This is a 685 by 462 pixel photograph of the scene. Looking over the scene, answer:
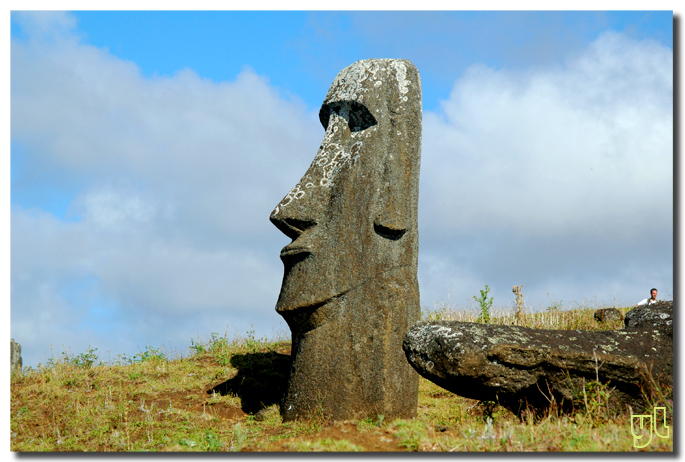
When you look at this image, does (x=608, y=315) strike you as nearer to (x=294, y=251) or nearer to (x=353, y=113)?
(x=353, y=113)

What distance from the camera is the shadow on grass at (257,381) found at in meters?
10.0

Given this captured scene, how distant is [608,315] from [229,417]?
1098cm

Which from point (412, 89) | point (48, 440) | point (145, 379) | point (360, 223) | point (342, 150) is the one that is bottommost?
point (48, 440)

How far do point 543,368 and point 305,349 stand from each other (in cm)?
316

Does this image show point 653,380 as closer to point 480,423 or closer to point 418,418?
point 480,423

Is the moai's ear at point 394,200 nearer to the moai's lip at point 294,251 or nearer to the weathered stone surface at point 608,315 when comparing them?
the moai's lip at point 294,251

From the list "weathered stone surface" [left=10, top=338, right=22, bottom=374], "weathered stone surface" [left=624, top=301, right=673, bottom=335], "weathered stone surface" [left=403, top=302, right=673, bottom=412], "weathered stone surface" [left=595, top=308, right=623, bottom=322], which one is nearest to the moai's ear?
"weathered stone surface" [left=403, top=302, right=673, bottom=412]

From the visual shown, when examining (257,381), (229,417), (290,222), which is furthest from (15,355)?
(290,222)

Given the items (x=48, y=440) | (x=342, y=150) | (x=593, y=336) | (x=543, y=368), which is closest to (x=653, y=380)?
(x=593, y=336)

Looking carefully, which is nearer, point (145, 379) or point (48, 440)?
point (48, 440)

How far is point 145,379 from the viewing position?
11211mm

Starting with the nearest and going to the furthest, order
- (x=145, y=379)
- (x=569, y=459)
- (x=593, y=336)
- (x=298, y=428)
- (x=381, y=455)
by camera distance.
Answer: (x=569, y=459) → (x=381, y=455) → (x=593, y=336) → (x=298, y=428) → (x=145, y=379)

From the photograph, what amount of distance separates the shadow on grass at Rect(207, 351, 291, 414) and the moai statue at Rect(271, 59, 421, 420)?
4.36 feet

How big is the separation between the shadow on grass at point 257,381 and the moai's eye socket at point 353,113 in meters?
3.76
